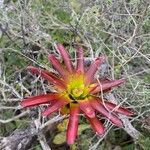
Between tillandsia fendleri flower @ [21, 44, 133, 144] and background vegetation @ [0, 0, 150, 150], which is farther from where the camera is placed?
background vegetation @ [0, 0, 150, 150]

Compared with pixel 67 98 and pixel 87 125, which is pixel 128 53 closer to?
pixel 87 125

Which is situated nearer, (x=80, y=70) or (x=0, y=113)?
(x=80, y=70)

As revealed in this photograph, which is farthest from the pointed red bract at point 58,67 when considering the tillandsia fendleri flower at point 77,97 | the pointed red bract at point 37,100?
the pointed red bract at point 37,100

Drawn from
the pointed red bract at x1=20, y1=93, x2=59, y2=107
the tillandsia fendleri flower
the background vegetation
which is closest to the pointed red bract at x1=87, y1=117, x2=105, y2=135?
the tillandsia fendleri flower

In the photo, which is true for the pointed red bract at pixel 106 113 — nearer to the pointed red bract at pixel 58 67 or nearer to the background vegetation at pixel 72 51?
the pointed red bract at pixel 58 67

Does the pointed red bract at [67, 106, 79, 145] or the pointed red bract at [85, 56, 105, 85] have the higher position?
the pointed red bract at [85, 56, 105, 85]

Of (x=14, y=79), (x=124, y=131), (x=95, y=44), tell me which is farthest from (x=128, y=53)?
(x=14, y=79)

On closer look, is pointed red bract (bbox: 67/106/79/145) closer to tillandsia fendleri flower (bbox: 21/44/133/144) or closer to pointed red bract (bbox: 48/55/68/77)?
tillandsia fendleri flower (bbox: 21/44/133/144)
